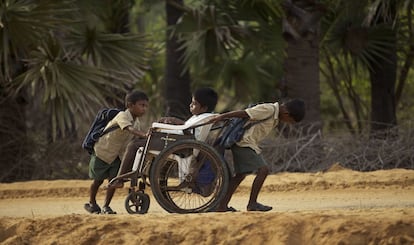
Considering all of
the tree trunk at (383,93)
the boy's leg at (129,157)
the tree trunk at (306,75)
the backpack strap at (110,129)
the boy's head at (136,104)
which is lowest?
the tree trunk at (383,93)

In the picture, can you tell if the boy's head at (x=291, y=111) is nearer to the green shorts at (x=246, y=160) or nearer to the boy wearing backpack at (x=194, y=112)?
the green shorts at (x=246, y=160)

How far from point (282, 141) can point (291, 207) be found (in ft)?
13.8

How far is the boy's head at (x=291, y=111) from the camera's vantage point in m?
8.32

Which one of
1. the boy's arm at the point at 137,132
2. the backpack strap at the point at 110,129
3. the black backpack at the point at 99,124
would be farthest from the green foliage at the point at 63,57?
the boy's arm at the point at 137,132

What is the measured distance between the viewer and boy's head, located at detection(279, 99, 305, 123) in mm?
8320

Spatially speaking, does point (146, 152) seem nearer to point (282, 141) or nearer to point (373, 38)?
point (282, 141)

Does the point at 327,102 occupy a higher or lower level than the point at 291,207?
lower

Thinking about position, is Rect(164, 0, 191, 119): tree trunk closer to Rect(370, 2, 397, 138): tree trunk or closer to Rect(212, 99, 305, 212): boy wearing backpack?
Rect(370, 2, 397, 138): tree trunk

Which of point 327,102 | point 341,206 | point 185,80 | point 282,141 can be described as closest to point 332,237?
point 341,206

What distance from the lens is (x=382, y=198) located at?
10.0 m

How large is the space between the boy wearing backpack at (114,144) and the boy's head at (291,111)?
50.5 inches

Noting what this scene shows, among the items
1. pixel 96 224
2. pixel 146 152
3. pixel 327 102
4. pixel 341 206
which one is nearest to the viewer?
pixel 96 224

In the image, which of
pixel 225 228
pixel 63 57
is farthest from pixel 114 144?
pixel 63 57

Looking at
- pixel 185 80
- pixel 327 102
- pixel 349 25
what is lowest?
pixel 327 102
